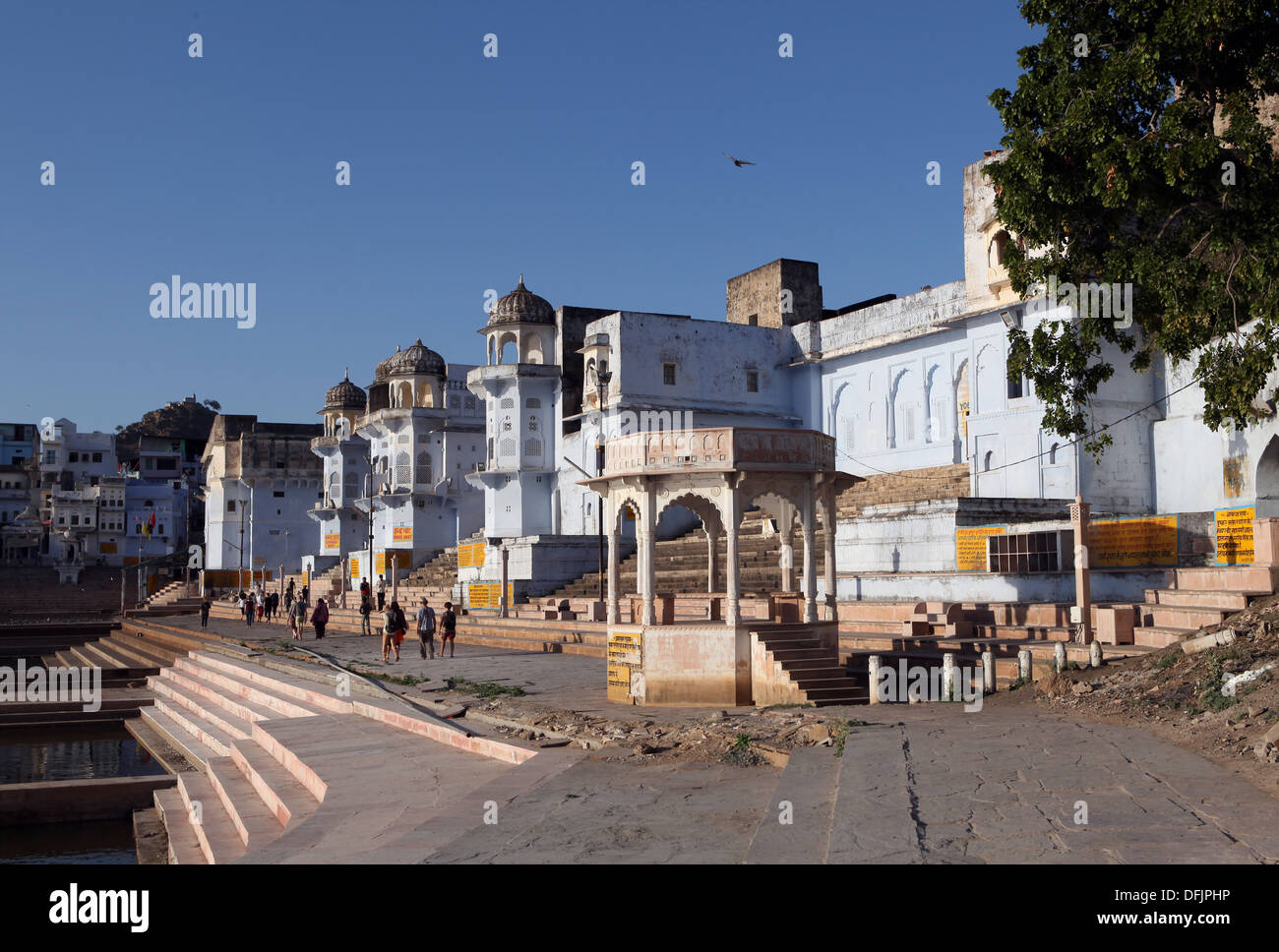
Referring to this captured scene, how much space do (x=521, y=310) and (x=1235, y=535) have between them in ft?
97.9

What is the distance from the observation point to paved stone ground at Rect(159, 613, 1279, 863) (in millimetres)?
6469

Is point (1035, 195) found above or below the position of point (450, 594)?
above

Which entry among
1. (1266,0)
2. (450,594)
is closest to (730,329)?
(450,594)

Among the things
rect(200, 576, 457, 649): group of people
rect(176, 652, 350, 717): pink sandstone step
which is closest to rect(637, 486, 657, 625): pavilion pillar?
rect(176, 652, 350, 717): pink sandstone step

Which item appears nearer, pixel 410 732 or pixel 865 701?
pixel 410 732

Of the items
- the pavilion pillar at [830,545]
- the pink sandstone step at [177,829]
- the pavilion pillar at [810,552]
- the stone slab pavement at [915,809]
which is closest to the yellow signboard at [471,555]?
the pink sandstone step at [177,829]

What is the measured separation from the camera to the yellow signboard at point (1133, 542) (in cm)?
2155

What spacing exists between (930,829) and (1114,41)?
31.6ft

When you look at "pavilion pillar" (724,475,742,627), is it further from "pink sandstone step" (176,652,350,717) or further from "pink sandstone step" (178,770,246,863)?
"pink sandstone step" (178,770,246,863)

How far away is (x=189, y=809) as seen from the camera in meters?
15.0

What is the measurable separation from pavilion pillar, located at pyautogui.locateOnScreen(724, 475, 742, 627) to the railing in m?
0.39

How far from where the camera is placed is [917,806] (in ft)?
24.9
